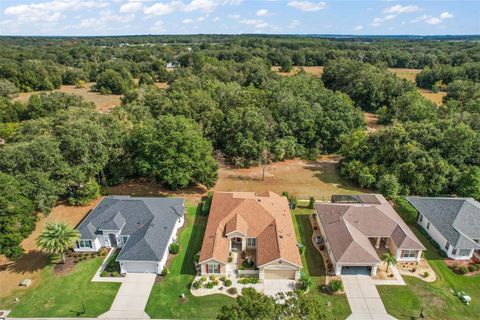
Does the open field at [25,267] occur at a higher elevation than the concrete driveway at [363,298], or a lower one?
lower

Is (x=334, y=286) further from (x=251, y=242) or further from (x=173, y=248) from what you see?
(x=173, y=248)

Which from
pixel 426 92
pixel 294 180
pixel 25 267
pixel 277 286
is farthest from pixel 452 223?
pixel 426 92

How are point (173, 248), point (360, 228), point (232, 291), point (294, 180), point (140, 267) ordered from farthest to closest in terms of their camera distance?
point (294, 180)
point (360, 228)
point (173, 248)
point (140, 267)
point (232, 291)

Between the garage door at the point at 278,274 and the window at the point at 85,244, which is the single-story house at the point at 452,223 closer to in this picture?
the garage door at the point at 278,274

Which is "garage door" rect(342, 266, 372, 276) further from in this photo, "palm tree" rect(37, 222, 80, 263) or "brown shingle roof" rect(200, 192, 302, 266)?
"palm tree" rect(37, 222, 80, 263)

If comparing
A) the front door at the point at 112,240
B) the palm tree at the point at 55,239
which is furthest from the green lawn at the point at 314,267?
the palm tree at the point at 55,239

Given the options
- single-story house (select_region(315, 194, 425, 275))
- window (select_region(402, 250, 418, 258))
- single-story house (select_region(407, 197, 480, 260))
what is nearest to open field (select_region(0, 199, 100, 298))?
single-story house (select_region(315, 194, 425, 275))

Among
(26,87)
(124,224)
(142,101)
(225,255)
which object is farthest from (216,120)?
(26,87)
